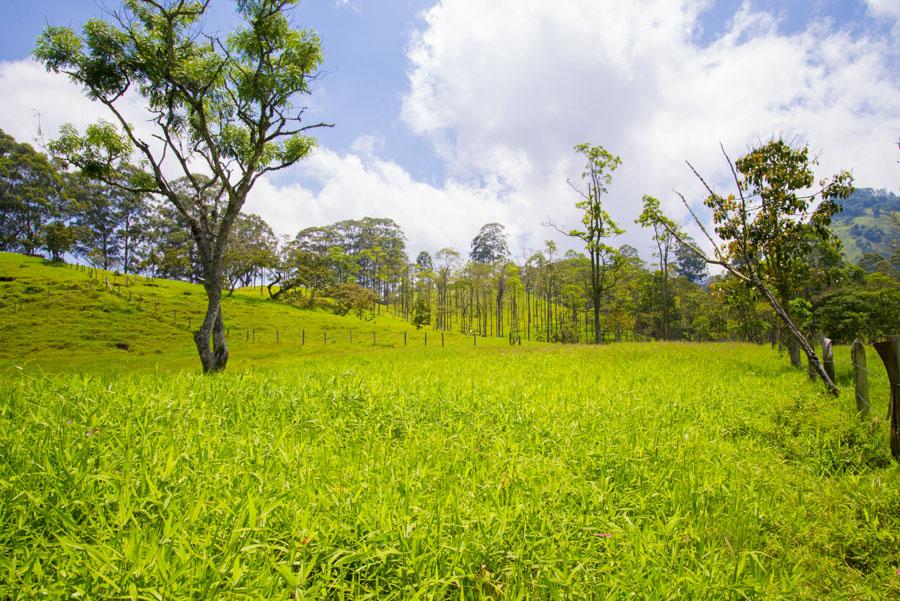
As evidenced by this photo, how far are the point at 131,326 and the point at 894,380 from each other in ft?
140

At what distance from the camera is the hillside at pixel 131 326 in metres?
25.1

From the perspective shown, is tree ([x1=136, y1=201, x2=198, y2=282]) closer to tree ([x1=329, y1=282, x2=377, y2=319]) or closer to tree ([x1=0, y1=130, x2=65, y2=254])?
tree ([x1=0, y1=130, x2=65, y2=254])

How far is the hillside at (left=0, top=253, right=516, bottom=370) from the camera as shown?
82.4 ft

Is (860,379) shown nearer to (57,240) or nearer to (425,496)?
(425,496)

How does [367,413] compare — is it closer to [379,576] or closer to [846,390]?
[379,576]

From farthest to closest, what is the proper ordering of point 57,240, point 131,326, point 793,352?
1. point 57,240
2. point 131,326
3. point 793,352

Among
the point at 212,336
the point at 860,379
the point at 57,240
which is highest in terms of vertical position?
the point at 57,240

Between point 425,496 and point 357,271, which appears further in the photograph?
point 357,271

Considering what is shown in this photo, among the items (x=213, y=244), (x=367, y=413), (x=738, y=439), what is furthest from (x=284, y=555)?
(x=213, y=244)

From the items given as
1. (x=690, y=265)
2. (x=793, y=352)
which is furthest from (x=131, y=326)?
(x=690, y=265)

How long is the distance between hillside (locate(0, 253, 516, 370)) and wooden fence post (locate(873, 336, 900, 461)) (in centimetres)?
2244

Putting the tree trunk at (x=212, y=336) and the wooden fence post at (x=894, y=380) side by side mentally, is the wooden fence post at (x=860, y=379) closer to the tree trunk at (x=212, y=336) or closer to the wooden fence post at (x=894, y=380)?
the wooden fence post at (x=894, y=380)

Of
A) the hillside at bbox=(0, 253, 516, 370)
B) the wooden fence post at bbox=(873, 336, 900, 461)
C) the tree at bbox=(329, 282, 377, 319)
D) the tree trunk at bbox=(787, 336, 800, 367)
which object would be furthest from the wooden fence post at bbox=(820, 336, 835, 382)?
the tree at bbox=(329, 282, 377, 319)

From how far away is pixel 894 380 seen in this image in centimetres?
477
